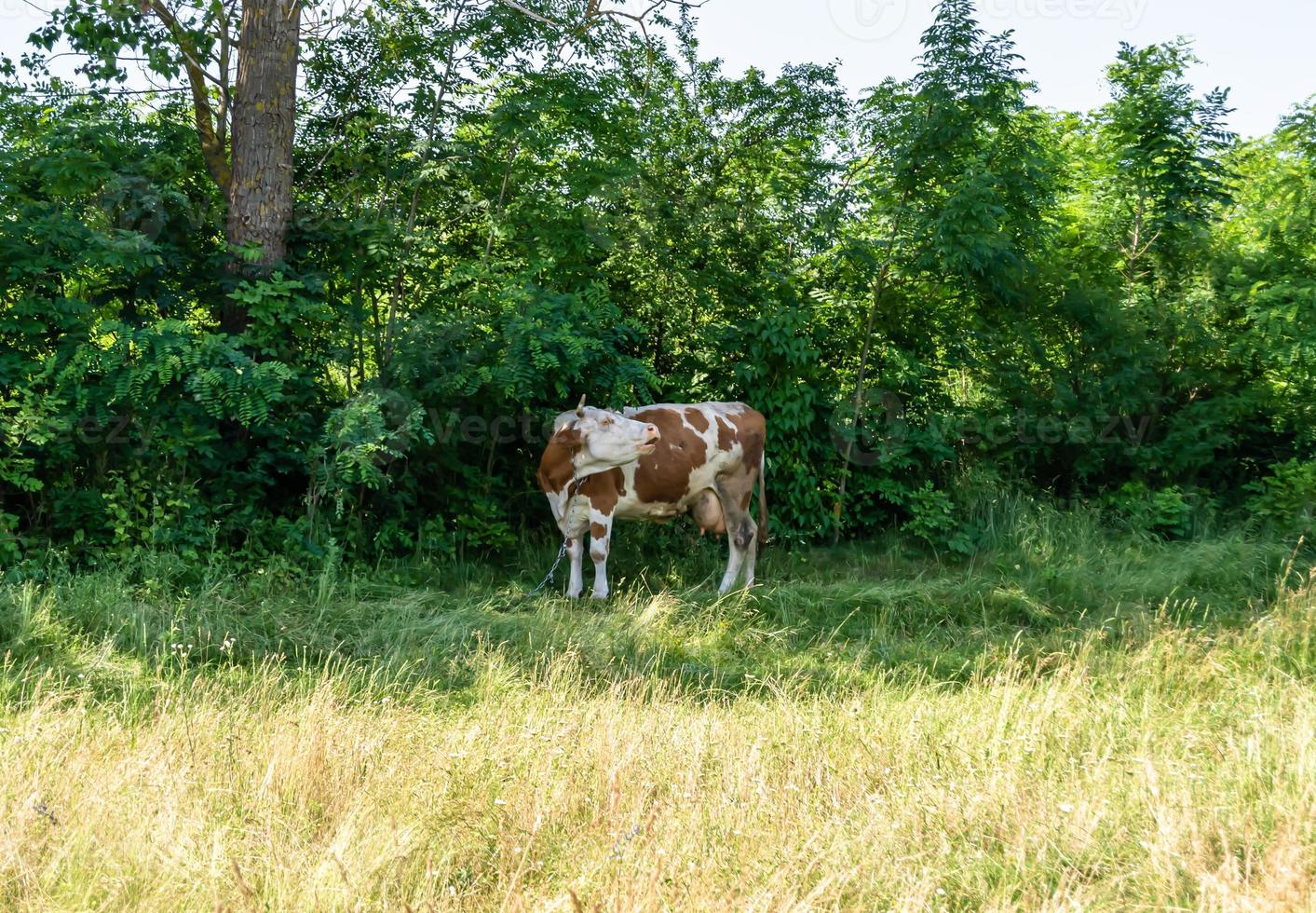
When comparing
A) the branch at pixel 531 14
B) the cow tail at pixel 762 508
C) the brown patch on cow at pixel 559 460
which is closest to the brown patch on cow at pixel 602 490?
the brown patch on cow at pixel 559 460

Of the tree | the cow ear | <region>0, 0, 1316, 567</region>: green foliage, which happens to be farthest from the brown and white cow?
the tree

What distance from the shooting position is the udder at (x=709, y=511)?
877cm

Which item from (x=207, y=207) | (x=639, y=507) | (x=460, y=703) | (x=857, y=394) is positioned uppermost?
(x=207, y=207)

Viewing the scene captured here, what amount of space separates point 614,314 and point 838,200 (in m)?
2.66

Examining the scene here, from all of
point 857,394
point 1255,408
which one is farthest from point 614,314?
point 1255,408

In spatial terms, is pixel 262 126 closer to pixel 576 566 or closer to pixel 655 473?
pixel 655 473

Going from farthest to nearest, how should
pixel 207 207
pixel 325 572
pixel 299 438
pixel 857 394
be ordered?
pixel 857 394, pixel 207 207, pixel 299 438, pixel 325 572

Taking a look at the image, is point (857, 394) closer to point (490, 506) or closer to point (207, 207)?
point (490, 506)

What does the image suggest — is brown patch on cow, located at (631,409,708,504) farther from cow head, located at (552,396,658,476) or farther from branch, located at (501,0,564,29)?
branch, located at (501,0,564,29)

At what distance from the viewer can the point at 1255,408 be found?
10.6 meters

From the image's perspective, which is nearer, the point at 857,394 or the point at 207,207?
the point at 207,207

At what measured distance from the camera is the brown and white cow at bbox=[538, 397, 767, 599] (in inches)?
313

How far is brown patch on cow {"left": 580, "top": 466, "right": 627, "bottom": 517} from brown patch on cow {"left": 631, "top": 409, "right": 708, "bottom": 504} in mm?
205

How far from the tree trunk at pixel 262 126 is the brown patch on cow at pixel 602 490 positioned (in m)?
2.98
